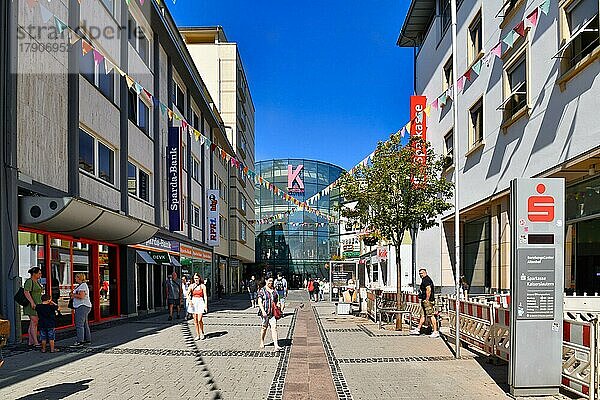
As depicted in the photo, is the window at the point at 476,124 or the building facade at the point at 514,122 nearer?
the building facade at the point at 514,122

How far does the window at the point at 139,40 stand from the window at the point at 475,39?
13.3 m

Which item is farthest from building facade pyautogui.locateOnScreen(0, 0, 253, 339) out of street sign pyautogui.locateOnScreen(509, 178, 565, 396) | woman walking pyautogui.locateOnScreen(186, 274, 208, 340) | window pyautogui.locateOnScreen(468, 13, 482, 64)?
window pyautogui.locateOnScreen(468, 13, 482, 64)

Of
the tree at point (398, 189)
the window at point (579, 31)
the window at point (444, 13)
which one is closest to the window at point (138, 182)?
the tree at point (398, 189)

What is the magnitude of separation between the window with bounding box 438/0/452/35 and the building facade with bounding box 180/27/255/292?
97.7ft

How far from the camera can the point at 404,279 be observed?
117 ft

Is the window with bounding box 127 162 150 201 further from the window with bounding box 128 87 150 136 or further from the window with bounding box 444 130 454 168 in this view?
the window with bounding box 444 130 454 168

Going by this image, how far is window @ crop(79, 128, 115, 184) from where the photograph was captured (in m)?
18.0

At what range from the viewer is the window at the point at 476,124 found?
22875 millimetres

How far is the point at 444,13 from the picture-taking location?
29.2 metres

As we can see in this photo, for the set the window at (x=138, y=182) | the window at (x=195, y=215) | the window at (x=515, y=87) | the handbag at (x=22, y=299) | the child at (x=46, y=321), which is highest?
the window at (x=515, y=87)

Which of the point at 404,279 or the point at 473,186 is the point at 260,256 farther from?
the point at 473,186

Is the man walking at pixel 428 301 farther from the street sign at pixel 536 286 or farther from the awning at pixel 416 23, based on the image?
the awning at pixel 416 23

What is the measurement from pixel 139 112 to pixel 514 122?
14598mm

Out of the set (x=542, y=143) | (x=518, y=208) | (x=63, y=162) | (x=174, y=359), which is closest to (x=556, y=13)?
A: (x=542, y=143)
